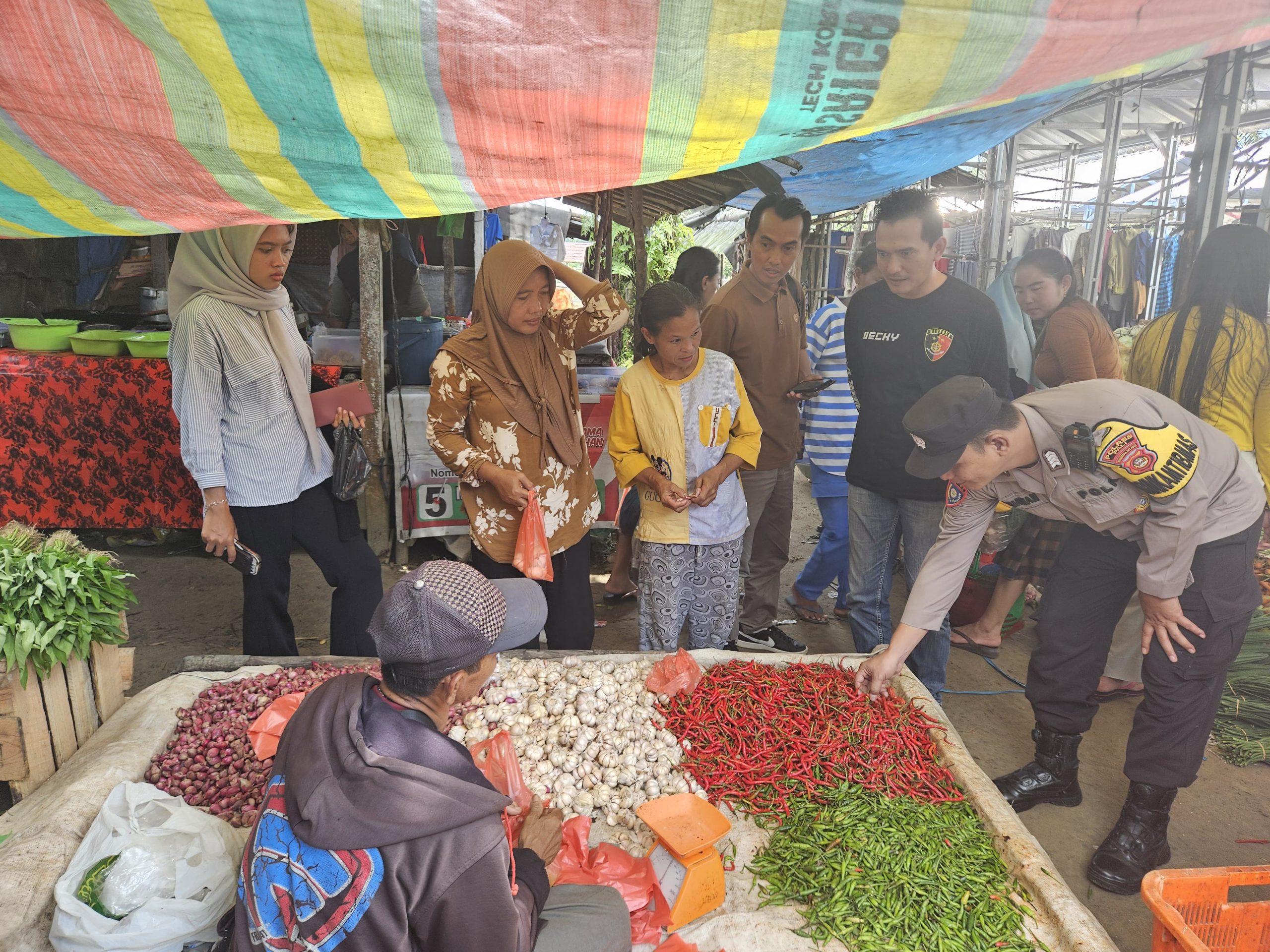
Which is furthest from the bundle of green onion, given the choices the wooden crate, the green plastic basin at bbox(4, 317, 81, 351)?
the green plastic basin at bbox(4, 317, 81, 351)

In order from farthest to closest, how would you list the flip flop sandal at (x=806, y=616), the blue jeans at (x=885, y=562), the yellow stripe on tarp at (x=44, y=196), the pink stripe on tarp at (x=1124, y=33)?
the flip flop sandal at (x=806, y=616), the blue jeans at (x=885, y=562), the yellow stripe on tarp at (x=44, y=196), the pink stripe on tarp at (x=1124, y=33)

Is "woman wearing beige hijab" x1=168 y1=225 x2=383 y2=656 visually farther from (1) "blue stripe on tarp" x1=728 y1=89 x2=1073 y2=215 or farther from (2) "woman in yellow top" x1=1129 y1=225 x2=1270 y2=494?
(2) "woman in yellow top" x1=1129 y1=225 x2=1270 y2=494

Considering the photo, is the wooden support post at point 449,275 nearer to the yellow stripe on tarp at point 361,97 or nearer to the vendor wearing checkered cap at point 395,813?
Result: the yellow stripe on tarp at point 361,97

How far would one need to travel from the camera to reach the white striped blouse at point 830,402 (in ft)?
13.9

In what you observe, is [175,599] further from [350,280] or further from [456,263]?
[456,263]

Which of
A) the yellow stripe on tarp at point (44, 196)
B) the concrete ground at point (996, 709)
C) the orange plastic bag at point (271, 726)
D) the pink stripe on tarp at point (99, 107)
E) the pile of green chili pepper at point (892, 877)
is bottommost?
the concrete ground at point (996, 709)

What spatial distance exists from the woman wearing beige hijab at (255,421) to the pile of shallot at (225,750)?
365 mm

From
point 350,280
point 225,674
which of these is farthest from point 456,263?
point 225,674

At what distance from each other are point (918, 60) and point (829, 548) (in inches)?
135

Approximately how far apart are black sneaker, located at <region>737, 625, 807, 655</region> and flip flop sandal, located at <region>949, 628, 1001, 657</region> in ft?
2.78

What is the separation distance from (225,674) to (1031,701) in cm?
290

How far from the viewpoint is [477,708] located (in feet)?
8.28

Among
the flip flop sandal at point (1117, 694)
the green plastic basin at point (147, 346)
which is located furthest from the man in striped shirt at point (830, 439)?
the green plastic basin at point (147, 346)

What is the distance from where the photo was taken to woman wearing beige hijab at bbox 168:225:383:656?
2711mm
